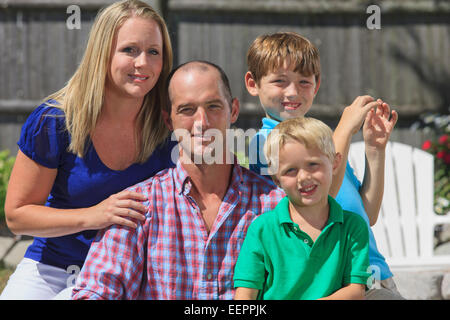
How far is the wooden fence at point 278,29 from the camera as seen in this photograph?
6.34m

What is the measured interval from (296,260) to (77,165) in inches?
39.8

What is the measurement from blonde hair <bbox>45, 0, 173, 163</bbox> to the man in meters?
0.29

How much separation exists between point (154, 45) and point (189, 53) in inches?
165

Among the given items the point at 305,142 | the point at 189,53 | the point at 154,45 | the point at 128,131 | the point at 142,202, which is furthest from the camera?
the point at 189,53

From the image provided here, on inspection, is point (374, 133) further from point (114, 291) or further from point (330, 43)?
point (330, 43)

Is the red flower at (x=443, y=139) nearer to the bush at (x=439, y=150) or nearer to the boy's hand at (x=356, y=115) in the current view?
the bush at (x=439, y=150)

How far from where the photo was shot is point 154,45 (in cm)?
224

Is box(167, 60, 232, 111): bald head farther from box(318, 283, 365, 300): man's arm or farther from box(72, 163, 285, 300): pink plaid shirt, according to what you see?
box(318, 283, 365, 300): man's arm

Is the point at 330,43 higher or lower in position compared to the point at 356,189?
higher

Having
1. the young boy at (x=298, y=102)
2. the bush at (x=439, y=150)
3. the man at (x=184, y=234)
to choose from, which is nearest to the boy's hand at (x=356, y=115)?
the young boy at (x=298, y=102)

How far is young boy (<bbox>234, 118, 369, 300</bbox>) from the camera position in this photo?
6.06 ft

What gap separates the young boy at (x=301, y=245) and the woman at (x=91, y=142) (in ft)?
2.01

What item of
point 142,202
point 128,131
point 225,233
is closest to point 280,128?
point 225,233

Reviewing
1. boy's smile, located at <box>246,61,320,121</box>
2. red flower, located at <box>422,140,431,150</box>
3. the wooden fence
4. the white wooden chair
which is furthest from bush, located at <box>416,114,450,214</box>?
boy's smile, located at <box>246,61,320,121</box>
